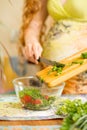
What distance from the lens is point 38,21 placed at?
1.54m

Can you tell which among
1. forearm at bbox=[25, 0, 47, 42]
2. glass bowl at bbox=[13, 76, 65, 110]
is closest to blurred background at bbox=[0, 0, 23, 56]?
forearm at bbox=[25, 0, 47, 42]

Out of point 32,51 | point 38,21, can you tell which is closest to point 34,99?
point 32,51

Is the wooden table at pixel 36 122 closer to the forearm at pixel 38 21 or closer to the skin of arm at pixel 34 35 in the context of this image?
the skin of arm at pixel 34 35

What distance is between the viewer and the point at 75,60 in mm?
1058

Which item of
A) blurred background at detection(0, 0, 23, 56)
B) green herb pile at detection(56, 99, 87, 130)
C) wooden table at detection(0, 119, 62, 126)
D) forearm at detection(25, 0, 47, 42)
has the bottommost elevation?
blurred background at detection(0, 0, 23, 56)

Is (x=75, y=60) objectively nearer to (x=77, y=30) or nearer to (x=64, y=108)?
(x=64, y=108)

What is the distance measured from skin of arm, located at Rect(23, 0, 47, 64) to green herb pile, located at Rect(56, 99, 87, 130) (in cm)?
35

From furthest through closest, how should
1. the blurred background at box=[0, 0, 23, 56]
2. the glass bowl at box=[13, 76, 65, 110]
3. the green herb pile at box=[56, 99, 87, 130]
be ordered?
the blurred background at box=[0, 0, 23, 56] → the glass bowl at box=[13, 76, 65, 110] → the green herb pile at box=[56, 99, 87, 130]

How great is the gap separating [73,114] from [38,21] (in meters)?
0.77

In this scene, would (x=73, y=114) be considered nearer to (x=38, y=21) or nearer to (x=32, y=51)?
(x=32, y=51)

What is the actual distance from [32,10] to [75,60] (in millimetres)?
605

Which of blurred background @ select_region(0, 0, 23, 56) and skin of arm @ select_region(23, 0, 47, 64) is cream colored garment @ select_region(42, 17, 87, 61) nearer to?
skin of arm @ select_region(23, 0, 47, 64)

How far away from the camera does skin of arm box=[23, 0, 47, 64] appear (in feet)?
4.18

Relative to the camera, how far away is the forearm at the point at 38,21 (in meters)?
1.50
